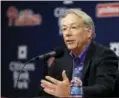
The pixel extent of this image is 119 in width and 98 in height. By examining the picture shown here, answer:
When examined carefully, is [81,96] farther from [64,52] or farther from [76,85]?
[64,52]

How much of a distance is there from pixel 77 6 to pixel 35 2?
0.46 metres

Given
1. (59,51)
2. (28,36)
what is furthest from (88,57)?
(28,36)

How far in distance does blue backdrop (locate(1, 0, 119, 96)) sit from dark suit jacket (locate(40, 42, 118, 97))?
4.21ft

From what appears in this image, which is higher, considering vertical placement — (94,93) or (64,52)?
(64,52)

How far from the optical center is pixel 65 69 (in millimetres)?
2098

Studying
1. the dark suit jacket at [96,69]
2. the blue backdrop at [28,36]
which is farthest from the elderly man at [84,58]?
the blue backdrop at [28,36]

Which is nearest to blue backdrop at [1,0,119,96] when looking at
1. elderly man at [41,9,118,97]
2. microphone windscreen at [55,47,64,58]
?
elderly man at [41,9,118,97]

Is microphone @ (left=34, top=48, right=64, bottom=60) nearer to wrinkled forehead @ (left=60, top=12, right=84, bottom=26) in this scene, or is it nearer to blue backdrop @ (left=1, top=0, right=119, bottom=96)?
wrinkled forehead @ (left=60, top=12, right=84, bottom=26)

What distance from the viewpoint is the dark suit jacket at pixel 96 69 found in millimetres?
1775

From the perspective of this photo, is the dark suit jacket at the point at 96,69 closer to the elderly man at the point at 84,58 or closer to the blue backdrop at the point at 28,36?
the elderly man at the point at 84,58

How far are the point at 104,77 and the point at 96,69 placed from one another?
12cm

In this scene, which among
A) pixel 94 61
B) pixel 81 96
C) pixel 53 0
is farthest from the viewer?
pixel 53 0

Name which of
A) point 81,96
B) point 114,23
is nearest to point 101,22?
point 114,23

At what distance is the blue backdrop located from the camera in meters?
3.50
